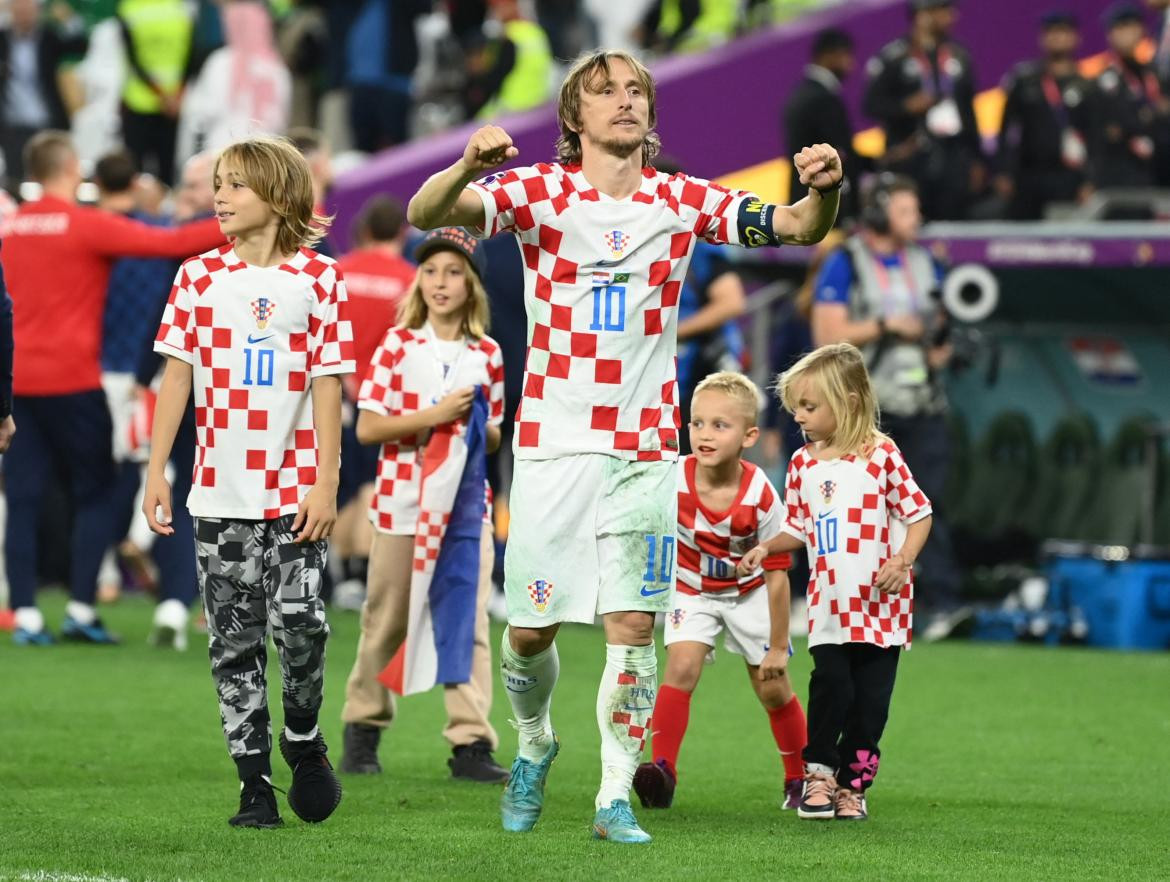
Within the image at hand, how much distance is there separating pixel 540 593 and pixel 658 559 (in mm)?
345

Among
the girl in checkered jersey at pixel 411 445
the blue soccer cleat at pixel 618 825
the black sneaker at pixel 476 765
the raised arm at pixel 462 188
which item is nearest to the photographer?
the raised arm at pixel 462 188

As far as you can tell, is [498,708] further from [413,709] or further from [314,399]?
[314,399]

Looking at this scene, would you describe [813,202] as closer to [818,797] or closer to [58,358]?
[818,797]

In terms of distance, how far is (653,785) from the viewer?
684cm

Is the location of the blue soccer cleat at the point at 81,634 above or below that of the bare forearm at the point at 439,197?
below

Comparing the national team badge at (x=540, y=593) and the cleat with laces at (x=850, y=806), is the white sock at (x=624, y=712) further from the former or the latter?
the cleat with laces at (x=850, y=806)

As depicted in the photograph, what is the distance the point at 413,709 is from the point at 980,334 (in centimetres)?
521

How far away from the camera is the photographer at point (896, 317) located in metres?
11.8

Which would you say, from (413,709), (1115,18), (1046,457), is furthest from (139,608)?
(1115,18)

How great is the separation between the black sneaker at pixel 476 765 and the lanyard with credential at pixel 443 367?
1.21 metres

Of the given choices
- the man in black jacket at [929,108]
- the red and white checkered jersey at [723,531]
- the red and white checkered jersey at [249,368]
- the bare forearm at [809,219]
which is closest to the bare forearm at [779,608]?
the red and white checkered jersey at [723,531]

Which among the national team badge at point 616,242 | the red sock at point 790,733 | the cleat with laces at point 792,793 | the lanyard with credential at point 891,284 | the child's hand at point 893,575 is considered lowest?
the cleat with laces at point 792,793

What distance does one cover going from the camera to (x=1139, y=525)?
13836 mm

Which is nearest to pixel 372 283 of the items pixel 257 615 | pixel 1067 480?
pixel 1067 480
